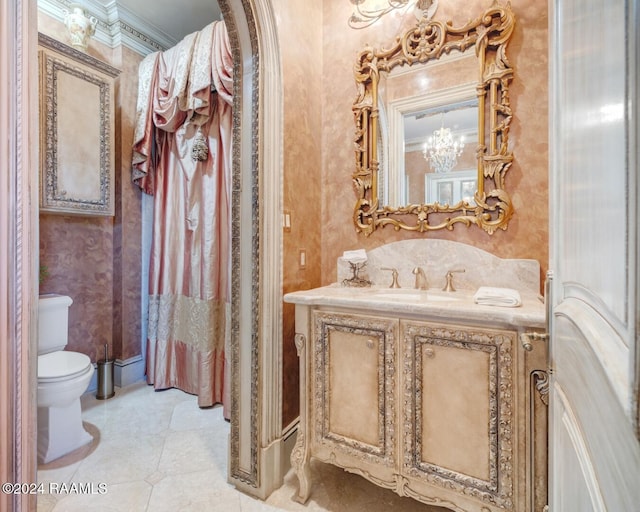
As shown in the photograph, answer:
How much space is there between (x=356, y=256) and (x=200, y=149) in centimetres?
156

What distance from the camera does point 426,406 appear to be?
51.2 inches

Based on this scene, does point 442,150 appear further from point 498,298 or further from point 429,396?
point 429,396

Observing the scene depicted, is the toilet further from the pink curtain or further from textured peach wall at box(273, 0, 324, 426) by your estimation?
textured peach wall at box(273, 0, 324, 426)

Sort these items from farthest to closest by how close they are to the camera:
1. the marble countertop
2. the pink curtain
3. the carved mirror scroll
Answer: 1. the pink curtain
2. the carved mirror scroll
3. the marble countertop

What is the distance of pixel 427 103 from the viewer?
71.2 inches

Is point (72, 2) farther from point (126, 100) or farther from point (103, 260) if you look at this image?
point (103, 260)

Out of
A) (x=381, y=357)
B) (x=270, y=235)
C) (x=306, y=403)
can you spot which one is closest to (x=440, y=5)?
(x=270, y=235)

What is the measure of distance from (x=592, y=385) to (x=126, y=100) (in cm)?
347

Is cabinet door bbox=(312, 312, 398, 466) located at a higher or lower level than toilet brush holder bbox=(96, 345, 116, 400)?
higher

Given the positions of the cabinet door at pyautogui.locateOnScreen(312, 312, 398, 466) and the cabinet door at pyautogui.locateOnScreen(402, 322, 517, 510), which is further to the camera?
the cabinet door at pyautogui.locateOnScreen(312, 312, 398, 466)

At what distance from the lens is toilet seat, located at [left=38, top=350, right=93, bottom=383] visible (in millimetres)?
1787

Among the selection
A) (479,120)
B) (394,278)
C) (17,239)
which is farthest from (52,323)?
(479,120)

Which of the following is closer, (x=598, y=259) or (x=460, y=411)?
(x=598, y=259)

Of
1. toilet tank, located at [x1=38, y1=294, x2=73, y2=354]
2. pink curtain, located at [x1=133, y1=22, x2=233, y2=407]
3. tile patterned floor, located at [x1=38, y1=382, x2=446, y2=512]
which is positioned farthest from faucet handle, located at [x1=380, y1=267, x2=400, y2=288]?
toilet tank, located at [x1=38, y1=294, x2=73, y2=354]
